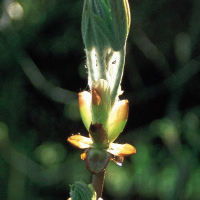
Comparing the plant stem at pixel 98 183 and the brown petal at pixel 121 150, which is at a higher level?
the brown petal at pixel 121 150

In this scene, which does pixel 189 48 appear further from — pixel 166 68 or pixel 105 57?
pixel 105 57

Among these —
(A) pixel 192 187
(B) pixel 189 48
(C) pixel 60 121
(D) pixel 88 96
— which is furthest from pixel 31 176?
(D) pixel 88 96

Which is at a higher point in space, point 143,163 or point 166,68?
point 166,68

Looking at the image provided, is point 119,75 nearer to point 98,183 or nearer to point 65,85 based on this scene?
point 98,183

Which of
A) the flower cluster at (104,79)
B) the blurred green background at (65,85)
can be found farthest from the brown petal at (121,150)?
the blurred green background at (65,85)

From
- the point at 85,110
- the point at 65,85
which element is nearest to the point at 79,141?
the point at 85,110

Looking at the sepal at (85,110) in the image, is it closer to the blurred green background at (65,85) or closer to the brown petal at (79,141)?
the brown petal at (79,141)

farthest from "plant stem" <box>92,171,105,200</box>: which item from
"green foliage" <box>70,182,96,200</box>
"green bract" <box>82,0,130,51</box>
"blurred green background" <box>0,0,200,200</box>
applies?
"blurred green background" <box>0,0,200,200</box>
